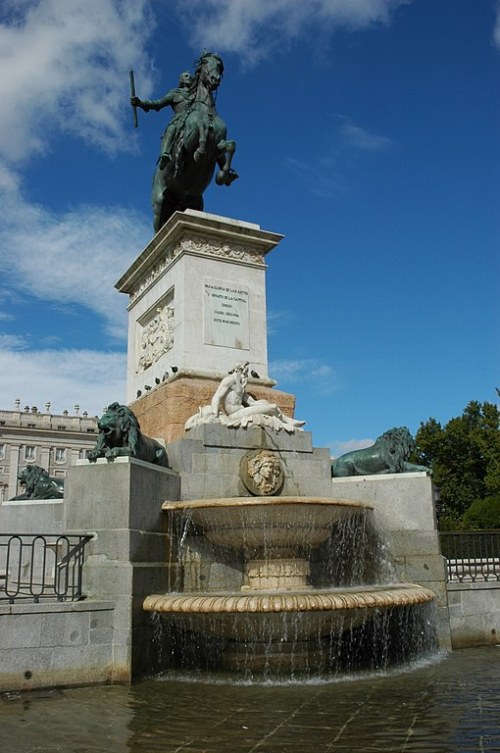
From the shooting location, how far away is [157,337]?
1434 cm

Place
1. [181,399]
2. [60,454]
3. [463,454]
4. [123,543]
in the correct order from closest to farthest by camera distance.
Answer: [123,543] → [181,399] → [463,454] → [60,454]

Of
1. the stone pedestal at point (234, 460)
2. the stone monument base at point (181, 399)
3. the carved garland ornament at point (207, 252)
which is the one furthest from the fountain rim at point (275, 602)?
the carved garland ornament at point (207, 252)

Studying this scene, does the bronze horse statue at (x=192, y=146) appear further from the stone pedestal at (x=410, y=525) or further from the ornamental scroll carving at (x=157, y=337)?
the stone pedestal at (x=410, y=525)

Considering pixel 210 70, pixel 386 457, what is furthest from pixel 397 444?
pixel 210 70

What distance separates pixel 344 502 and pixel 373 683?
97.1 inches

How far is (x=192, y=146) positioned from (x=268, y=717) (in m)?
11.5

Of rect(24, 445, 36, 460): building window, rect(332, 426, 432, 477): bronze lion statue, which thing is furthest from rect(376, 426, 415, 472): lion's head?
rect(24, 445, 36, 460): building window

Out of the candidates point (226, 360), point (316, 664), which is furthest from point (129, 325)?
point (316, 664)

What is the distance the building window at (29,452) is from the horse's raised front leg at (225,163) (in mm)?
76694

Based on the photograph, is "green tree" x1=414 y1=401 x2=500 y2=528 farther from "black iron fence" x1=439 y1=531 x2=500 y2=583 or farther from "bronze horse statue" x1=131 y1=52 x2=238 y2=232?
"bronze horse statue" x1=131 y1=52 x2=238 y2=232

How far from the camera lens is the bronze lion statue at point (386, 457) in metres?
12.2

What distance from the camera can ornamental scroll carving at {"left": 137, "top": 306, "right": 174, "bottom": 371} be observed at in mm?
13852

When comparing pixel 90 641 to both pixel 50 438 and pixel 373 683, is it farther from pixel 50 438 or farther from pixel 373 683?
pixel 50 438

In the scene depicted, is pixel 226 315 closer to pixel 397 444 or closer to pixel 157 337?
pixel 157 337
